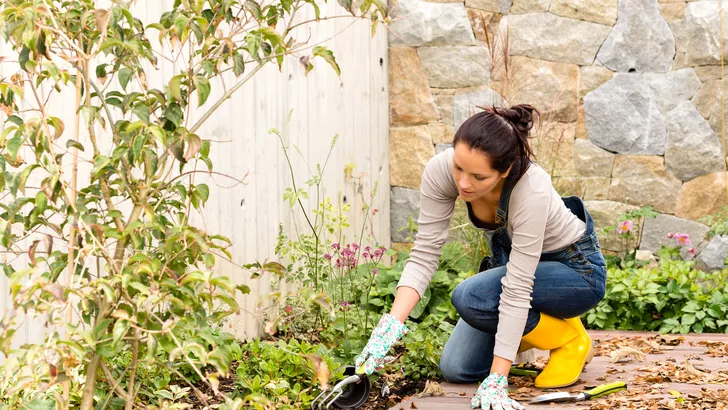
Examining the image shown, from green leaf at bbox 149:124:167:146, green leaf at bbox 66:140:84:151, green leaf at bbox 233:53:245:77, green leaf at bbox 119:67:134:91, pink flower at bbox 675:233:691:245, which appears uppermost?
green leaf at bbox 233:53:245:77

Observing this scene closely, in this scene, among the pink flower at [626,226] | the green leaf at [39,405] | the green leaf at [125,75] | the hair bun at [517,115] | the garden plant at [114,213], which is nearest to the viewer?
the garden plant at [114,213]

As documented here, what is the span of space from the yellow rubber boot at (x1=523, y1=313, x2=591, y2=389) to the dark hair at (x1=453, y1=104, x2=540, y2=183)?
0.66 metres

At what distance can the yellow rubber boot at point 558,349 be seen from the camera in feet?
10.5

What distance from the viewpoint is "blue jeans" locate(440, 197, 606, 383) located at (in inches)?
124

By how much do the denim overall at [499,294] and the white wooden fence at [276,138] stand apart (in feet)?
2.96

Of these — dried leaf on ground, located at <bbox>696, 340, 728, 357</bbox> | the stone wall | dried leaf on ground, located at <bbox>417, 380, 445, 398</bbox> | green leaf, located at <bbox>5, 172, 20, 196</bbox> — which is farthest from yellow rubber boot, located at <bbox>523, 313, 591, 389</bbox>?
the stone wall

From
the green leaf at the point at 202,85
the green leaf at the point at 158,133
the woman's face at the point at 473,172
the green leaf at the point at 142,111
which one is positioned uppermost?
the green leaf at the point at 202,85

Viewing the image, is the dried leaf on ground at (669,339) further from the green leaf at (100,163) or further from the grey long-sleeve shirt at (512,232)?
the green leaf at (100,163)

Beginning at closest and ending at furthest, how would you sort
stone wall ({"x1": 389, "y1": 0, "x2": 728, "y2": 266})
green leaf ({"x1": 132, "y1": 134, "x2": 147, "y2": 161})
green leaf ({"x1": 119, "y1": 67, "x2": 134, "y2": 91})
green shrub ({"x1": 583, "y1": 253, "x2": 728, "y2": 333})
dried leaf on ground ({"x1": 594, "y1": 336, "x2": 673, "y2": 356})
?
green leaf ({"x1": 132, "y1": 134, "x2": 147, "y2": 161}), green leaf ({"x1": 119, "y1": 67, "x2": 134, "y2": 91}), dried leaf on ground ({"x1": 594, "y1": 336, "x2": 673, "y2": 356}), green shrub ({"x1": 583, "y1": 253, "x2": 728, "y2": 333}), stone wall ({"x1": 389, "y1": 0, "x2": 728, "y2": 266})

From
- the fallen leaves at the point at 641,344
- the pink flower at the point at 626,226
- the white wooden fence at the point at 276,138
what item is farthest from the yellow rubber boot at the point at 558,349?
the pink flower at the point at 626,226

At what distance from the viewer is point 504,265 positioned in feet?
11.0

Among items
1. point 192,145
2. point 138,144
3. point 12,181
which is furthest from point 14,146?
point 192,145

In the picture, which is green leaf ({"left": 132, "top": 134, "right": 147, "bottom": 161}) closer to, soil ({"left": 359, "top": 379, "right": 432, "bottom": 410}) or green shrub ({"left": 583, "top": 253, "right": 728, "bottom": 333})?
soil ({"left": 359, "top": 379, "right": 432, "bottom": 410})

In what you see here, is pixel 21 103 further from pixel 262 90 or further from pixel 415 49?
pixel 415 49
